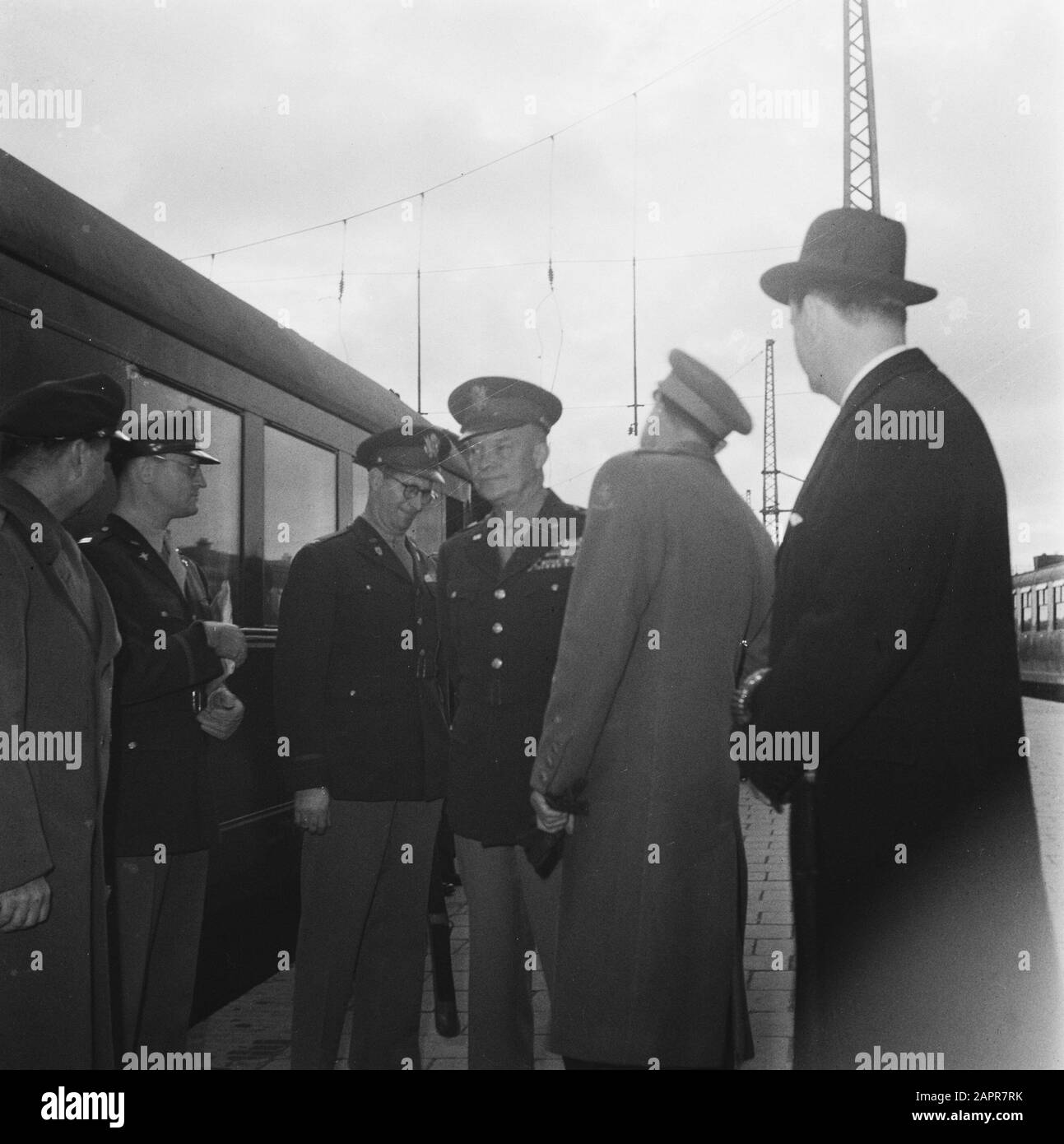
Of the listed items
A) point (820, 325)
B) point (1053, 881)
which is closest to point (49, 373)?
point (820, 325)

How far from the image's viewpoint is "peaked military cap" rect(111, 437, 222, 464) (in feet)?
12.2

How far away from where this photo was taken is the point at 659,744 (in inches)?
115

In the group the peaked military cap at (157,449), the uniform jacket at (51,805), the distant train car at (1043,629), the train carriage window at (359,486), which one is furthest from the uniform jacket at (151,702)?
the distant train car at (1043,629)

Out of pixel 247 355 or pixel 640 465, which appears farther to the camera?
pixel 247 355

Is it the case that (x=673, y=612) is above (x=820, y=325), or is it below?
below

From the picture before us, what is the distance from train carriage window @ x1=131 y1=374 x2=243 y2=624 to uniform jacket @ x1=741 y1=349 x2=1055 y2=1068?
7.61 feet

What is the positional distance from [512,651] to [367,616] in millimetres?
699

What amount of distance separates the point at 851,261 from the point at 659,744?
104cm

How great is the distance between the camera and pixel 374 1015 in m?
3.90

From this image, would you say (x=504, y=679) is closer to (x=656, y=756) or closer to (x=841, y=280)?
(x=656, y=756)

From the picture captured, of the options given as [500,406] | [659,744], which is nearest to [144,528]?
[500,406]

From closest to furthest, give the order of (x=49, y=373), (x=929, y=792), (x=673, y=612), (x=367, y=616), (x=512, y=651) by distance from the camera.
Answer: (x=929, y=792)
(x=673, y=612)
(x=512, y=651)
(x=49, y=373)
(x=367, y=616)
